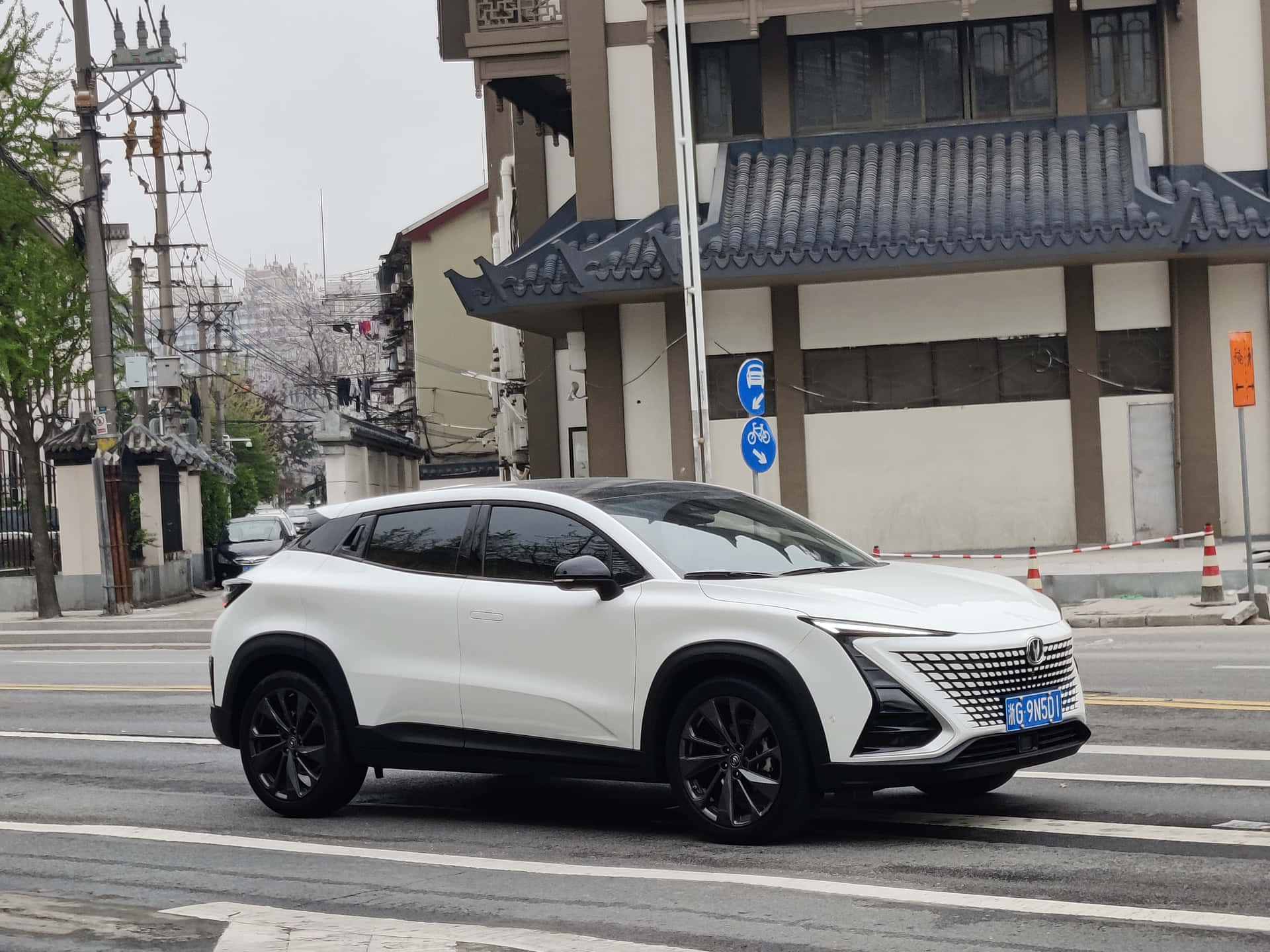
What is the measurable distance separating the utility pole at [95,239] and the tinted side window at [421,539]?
20.2 m

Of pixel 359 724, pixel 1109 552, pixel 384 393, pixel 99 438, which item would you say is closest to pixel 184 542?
pixel 99 438

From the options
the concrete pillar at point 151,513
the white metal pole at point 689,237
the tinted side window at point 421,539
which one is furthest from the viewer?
the concrete pillar at point 151,513

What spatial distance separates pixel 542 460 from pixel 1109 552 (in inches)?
436

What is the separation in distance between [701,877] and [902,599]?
1.44 m

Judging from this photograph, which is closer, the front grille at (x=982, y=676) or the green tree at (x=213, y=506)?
the front grille at (x=982, y=676)

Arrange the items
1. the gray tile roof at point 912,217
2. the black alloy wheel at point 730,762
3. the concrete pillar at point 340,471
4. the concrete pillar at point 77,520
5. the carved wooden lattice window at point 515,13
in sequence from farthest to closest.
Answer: the concrete pillar at point 340,471, the concrete pillar at point 77,520, the carved wooden lattice window at point 515,13, the gray tile roof at point 912,217, the black alloy wheel at point 730,762

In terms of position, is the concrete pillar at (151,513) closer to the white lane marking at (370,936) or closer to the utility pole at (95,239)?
the utility pole at (95,239)

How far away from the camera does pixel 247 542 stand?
36812 mm

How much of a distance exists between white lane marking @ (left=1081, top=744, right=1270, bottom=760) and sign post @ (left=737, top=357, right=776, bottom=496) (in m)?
11.0

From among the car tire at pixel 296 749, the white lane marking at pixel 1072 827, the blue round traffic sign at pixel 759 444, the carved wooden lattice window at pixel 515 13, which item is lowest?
the white lane marking at pixel 1072 827

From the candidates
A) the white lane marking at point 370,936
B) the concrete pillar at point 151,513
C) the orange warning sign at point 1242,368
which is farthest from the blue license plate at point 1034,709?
the concrete pillar at point 151,513

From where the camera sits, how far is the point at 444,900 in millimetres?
6637

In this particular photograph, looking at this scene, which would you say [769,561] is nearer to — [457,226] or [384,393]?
[457,226]

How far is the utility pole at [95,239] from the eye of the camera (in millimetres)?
27906
